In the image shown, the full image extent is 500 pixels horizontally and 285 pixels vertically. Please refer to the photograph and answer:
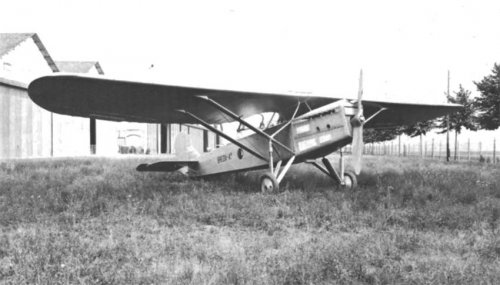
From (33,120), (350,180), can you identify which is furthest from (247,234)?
(33,120)

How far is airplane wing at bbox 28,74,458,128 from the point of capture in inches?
264

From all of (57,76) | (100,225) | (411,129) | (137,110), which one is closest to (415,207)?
(100,225)

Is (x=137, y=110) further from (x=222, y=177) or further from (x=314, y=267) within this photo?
(x=314, y=267)

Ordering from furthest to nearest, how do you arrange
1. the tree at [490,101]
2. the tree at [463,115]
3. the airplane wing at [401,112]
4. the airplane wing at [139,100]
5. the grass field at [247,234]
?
the tree at [463,115] → the tree at [490,101] → the airplane wing at [401,112] → the airplane wing at [139,100] → the grass field at [247,234]

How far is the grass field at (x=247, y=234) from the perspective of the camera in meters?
3.29

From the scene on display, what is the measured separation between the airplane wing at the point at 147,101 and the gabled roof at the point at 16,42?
16692 millimetres

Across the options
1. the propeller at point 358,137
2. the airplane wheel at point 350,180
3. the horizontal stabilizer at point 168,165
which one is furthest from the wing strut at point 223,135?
the horizontal stabilizer at point 168,165

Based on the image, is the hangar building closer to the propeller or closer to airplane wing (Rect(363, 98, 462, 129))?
airplane wing (Rect(363, 98, 462, 129))

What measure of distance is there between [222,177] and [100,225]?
19.9 feet

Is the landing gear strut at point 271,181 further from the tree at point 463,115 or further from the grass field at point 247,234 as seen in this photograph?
the tree at point 463,115

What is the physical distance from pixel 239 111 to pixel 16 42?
1902 cm

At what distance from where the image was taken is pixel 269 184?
8320 mm

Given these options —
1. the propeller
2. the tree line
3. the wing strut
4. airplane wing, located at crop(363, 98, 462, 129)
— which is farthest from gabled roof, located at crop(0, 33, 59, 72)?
the tree line

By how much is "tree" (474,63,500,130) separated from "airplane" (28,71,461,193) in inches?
596
